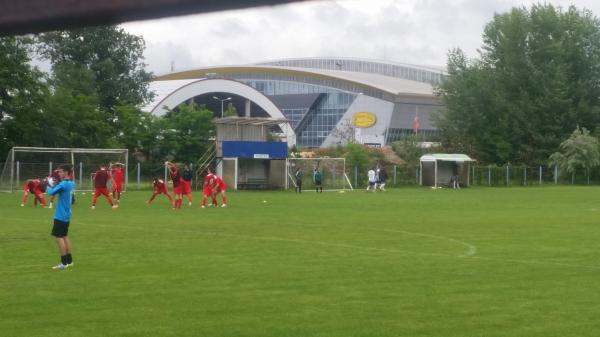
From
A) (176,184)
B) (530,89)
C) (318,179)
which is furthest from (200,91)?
(176,184)

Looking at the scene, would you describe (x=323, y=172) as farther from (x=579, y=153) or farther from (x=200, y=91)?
(x=200, y=91)

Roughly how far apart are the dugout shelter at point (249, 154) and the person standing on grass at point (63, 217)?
37.9m

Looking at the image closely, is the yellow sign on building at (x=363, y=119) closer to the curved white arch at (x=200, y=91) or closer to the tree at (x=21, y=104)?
the curved white arch at (x=200, y=91)

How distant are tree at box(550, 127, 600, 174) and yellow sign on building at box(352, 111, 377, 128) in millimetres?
47050

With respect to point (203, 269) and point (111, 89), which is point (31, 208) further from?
point (111, 89)

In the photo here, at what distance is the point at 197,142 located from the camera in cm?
6338

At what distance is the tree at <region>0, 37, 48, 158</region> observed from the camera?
55.8 meters

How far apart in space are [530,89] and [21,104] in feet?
151

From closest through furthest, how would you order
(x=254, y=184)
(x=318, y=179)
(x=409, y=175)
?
(x=318, y=179) → (x=254, y=184) → (x=409, y=175)

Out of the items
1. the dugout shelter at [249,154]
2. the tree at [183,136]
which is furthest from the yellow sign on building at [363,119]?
the dugout shelter at [249,154]

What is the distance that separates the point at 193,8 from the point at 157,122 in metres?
62.7

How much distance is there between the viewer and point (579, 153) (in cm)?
7306

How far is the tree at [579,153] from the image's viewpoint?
7256 centimetres

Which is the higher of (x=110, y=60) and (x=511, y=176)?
(x=110, y=60)
